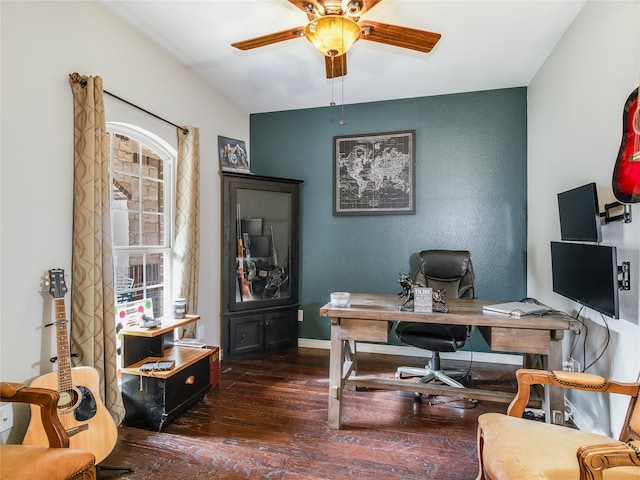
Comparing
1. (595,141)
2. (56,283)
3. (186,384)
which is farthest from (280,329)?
(595,141)

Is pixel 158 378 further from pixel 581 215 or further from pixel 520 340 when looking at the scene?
pixel 581 215

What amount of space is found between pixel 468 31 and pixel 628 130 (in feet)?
4.50

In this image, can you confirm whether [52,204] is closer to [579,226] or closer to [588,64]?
[579,226]

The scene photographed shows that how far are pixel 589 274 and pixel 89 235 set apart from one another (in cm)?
280

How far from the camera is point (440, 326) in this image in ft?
8.85

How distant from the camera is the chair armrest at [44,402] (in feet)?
4.34

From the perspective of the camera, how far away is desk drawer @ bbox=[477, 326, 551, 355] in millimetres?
1882

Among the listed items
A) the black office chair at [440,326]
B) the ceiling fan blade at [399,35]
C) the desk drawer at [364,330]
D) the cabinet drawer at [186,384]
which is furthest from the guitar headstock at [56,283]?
the black office chair at [440,326]

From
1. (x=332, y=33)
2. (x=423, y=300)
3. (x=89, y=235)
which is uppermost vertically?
(x=332, y=33)

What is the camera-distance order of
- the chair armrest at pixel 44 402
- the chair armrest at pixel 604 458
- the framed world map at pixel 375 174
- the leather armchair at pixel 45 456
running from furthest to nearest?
the framed world map at pixel 375 174, the chair armrest at pixel 44 402, the leather armchair at pixel 45 456, the chair armrest at pixel 604 458

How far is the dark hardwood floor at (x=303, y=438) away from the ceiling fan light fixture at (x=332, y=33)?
7.56ft

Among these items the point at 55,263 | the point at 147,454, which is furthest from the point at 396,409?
the point at 55,263

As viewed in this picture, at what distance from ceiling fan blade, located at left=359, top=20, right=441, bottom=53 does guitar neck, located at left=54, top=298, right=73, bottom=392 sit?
223 cm

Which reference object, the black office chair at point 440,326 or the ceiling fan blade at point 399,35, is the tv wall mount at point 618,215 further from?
the ceiling fan blade at point 399,35
